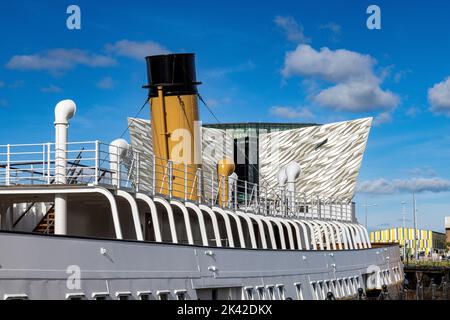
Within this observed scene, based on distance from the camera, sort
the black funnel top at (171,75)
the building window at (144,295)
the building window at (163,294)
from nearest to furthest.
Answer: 1. the building window at (144,295)
2. the building window at (163,294)
3. the black funnel top at (171,75)

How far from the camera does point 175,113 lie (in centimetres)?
2173

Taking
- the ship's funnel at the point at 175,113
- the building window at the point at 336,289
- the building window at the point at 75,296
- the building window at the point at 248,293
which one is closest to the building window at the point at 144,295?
the building window at the point at 75,296

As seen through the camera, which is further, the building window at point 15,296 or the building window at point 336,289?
the building window at point 336,289

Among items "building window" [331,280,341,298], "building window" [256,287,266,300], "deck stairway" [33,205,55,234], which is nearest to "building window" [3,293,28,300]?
"deck stairway" [33,205,55,234]

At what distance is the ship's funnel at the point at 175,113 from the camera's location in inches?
840

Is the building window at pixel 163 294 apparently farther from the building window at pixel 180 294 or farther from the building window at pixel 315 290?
the building window at pixel 315 290

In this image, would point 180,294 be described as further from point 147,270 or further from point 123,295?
point 123,295

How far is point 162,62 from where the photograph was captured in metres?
22.2

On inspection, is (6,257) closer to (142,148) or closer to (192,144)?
(192,144)

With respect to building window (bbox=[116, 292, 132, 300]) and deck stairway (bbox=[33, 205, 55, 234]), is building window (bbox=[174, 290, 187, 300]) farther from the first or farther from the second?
deck stairway (bbox=[33, 205, 55, 234])

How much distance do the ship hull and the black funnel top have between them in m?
5.83

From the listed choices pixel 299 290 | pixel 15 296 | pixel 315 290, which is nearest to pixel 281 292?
pixel 299 290

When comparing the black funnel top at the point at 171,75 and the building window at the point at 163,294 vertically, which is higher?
the black funnel top at the point at 171,75

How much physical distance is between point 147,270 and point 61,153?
341 centimetres
